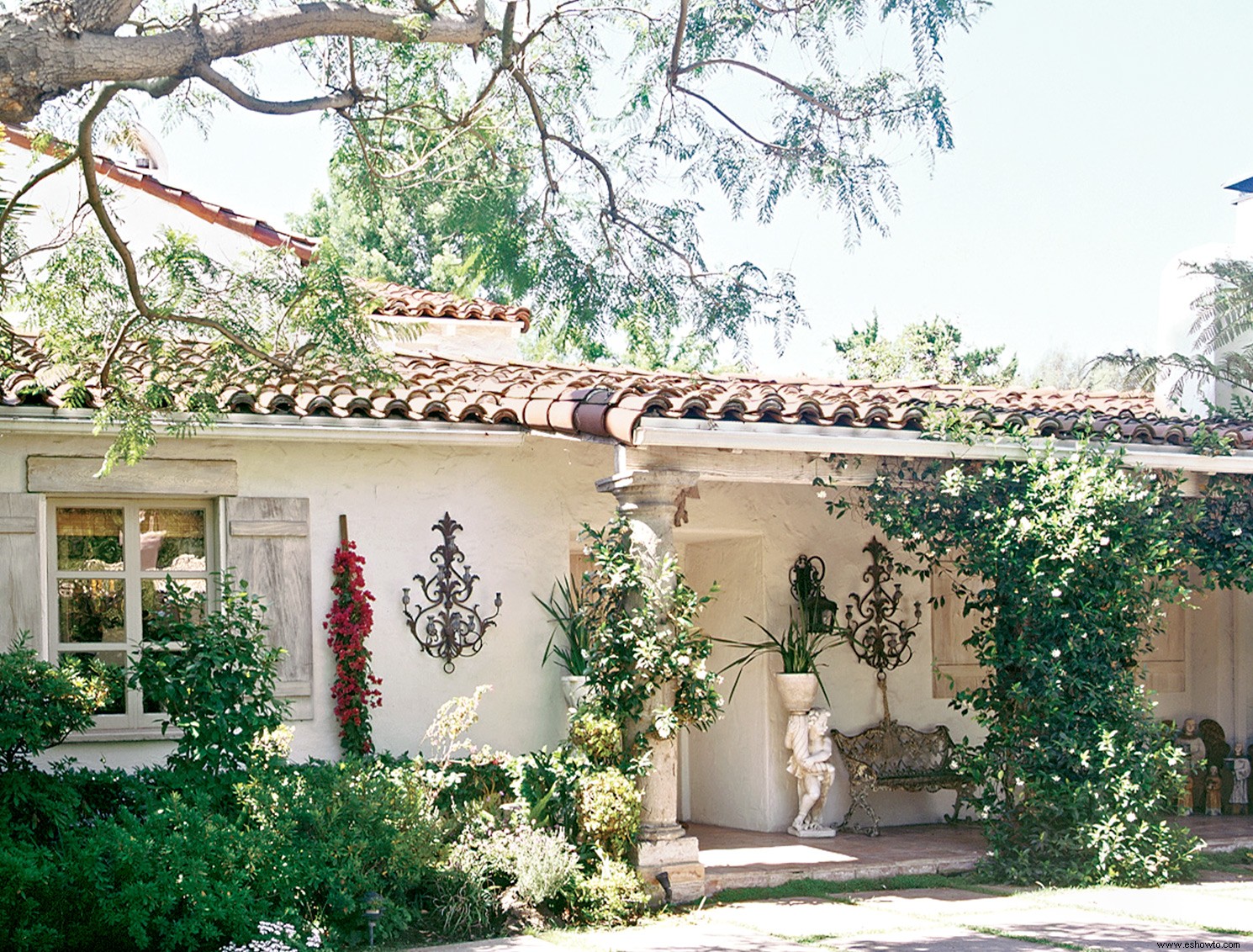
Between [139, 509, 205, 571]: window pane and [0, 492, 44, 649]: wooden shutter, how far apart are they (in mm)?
629

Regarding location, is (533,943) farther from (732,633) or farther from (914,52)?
(914,52)

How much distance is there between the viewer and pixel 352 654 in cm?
829

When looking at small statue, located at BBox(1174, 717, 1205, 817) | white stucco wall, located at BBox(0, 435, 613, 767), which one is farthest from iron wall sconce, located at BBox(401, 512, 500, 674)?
small statue, located at BBox(1174, 717, 1205, 817)

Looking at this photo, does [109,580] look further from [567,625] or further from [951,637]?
[951,637]

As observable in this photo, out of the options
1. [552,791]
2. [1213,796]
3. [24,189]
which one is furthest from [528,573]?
[1213,796]

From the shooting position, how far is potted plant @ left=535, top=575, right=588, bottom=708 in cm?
883

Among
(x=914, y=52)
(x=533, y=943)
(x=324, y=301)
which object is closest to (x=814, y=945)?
(x=533, y=943)

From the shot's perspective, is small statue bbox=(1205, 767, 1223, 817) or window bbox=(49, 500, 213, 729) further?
small statue bbox=(1205, 767, 1223, 817)

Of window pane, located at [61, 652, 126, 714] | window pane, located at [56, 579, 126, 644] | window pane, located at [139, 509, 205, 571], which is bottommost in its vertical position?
window pane, located at [61, 652, 126, 714]

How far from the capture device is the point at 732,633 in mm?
10547

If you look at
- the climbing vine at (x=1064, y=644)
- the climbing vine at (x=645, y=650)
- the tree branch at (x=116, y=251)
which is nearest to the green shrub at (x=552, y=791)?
the climbing vine at (x=645, y=650)

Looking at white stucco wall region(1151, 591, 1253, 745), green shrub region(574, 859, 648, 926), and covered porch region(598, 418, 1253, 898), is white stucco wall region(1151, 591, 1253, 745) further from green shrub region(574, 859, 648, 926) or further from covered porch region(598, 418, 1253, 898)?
green shrub region(574, 859, 648, 926)

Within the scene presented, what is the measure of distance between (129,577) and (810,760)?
15.9 feet

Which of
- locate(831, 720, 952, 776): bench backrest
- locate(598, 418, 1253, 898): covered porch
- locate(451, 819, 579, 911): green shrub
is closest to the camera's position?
locate(451, 819, 579, 911): green shrub
